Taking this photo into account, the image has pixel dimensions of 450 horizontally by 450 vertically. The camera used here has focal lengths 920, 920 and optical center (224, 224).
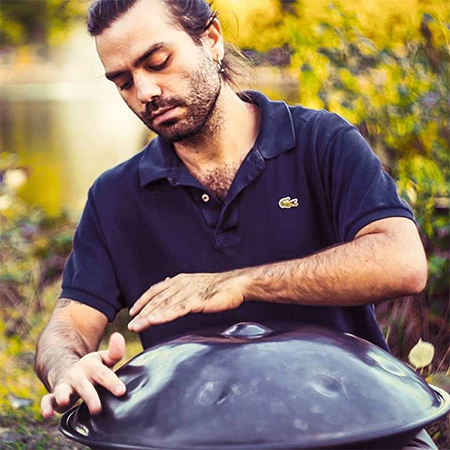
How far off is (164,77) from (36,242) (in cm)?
350

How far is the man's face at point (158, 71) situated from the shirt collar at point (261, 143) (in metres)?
0.13

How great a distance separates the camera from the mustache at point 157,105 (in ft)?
8.76

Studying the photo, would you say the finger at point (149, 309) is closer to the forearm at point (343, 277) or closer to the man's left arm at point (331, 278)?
the man's left arm at point (331, 278)

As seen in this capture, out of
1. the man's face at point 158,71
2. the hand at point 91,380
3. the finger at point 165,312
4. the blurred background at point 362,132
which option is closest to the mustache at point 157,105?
the man's face at point 158,71

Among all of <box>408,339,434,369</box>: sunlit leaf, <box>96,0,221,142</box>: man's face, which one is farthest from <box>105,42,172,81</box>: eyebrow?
<box>408,339,434,369</box>: sunlit leaf

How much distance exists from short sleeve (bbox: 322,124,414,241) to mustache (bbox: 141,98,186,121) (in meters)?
0.46

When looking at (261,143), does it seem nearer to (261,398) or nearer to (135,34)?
(135,34)

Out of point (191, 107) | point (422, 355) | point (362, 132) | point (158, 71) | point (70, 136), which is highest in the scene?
point (158, 71)

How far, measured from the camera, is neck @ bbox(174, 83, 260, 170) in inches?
111

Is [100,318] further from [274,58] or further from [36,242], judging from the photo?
[274,58]

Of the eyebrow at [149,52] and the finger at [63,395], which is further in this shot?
the eyebrow at [149,52]

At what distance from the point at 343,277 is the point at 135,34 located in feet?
3.15

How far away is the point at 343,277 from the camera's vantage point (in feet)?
7.59

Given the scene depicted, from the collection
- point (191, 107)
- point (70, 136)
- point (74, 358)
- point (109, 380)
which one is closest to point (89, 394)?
point (109, 380)
